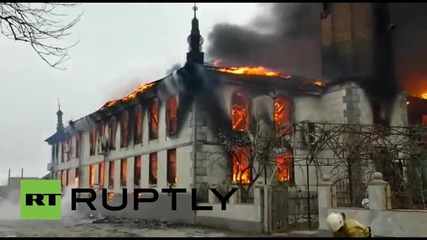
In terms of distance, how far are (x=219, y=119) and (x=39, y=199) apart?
7.90 metres

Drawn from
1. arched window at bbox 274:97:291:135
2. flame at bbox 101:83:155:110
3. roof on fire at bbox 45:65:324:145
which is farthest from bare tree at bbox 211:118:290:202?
flame at bbox 101:83:155:110

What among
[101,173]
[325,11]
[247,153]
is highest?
[325,11]

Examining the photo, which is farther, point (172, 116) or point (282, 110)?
point (282, 110)

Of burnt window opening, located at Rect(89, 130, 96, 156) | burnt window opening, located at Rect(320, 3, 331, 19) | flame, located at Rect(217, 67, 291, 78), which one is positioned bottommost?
burnt window opening, located at Rect(89, 130, 96, 156)

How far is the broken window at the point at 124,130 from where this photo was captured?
25595 mm

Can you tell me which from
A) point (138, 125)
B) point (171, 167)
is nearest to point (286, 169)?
point (171, 167)

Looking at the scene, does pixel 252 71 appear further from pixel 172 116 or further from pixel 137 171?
pixel 137 171

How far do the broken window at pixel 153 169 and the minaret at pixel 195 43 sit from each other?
495 centimetres

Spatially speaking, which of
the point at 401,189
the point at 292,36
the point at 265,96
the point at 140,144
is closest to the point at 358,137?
the point at 401,189

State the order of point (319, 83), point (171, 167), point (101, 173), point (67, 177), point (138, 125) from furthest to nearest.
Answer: point (67, 177), point (101, 173), point (138, 125), point (319, 83), point (171, 167)

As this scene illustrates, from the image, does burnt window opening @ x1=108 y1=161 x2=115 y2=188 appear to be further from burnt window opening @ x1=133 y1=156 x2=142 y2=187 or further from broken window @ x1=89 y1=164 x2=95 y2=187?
burnt window opening @ x1=133 y1=156 x2=142 y2=187

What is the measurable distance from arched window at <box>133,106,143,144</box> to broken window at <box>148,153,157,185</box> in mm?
1595

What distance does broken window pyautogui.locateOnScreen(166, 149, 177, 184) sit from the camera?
829 inches

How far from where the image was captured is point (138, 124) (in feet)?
80.3
